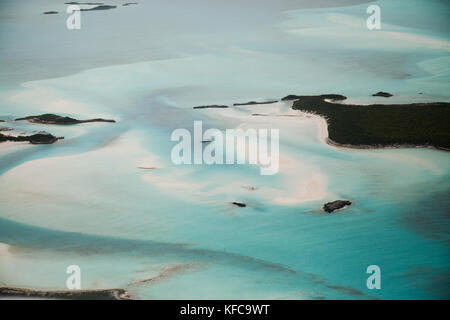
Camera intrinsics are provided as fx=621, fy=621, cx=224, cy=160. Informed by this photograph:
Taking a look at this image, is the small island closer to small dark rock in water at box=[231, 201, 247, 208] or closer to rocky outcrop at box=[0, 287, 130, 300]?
small dark rock in water at box=[231, 201, 247, 208]

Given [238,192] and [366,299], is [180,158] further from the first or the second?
[366,299]

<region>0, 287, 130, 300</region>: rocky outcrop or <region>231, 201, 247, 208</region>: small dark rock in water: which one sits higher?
<region>231, 201, 247, 208</region>: small dark rock in water

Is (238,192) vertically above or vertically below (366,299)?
above

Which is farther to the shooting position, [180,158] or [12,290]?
[180,158]

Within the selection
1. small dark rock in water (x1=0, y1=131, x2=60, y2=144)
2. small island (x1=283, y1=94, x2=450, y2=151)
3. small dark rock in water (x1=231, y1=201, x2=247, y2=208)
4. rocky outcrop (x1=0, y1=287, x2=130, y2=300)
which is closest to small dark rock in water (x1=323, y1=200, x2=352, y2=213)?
small dark rock in water (x1=231, y1=201, x2=247, y2=208)

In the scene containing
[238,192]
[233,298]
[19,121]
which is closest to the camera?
[233,298]

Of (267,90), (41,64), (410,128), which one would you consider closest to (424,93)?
(410,128)
